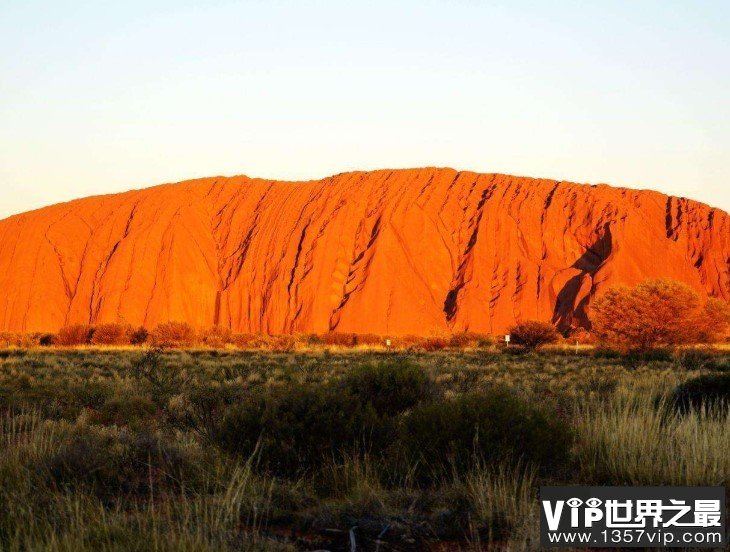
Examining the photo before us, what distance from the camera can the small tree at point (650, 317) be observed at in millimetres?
43188

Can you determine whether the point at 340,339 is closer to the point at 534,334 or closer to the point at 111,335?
the point at 534,334

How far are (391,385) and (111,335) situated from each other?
49809 mm

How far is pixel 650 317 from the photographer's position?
4319 cm

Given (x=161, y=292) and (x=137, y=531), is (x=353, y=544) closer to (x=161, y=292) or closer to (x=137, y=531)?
(x=137, y=531)

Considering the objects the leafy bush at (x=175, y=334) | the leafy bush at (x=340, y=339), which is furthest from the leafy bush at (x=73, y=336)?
the leafy bush at (x=340, y=339)

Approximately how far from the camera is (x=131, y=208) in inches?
3255

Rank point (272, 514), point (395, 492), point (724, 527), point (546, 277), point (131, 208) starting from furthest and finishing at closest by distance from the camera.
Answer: point (131, 208) < point (546, 277) < point (395, 492) < point (272, 514) < point (724, 527)

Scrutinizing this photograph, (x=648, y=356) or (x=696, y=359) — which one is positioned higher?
(x=696, y=359)

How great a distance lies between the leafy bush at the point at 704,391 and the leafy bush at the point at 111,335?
4994 cm

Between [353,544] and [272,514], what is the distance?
51.6 inches

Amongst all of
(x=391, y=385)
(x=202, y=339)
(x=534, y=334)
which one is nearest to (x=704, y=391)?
(x=391, y=385)

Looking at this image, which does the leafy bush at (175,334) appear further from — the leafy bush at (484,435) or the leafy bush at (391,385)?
the leafy bush at (484,435)

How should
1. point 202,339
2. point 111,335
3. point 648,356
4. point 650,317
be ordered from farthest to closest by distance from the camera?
point 202,339 → point 111,335 → point 650,317 → point 648,356

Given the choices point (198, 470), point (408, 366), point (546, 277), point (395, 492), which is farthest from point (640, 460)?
point (546, 277)
